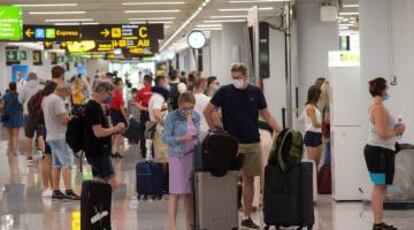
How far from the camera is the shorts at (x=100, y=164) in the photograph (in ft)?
30.7

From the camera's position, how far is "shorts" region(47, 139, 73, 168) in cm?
1216

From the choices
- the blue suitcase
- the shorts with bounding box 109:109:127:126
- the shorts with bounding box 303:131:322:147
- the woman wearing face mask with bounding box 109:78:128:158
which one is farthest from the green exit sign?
the shorts with bounding box 303:131:322:147

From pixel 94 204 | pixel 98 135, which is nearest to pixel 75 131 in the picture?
pixel 98 135

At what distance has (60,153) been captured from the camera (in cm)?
1219

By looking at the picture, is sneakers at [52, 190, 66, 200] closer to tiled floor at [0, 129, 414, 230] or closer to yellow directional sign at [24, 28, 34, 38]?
tiled floor at [0, 129, 414, 230]

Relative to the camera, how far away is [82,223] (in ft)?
28.6

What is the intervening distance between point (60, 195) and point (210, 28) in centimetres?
1813

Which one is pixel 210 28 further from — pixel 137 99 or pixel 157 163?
pixel 157 163

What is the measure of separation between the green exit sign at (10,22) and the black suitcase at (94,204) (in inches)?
463

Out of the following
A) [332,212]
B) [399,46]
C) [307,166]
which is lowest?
[332,212]

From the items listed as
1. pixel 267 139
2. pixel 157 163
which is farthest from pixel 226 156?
pixel 157 163

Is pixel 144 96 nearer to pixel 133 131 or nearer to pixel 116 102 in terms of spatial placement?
pixel 116 102

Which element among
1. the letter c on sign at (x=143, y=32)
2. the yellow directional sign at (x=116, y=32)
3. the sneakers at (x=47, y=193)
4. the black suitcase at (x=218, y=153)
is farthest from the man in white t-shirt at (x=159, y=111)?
the letter c on sign at (x=143, y=32)

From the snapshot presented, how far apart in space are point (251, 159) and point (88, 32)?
15621 millimetres
